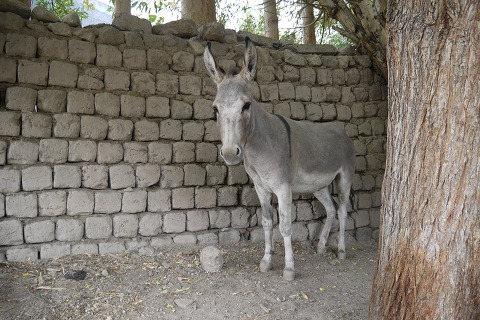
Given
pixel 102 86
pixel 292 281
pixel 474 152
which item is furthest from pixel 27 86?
pixel 474 152

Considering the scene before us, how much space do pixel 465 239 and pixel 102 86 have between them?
4.30 metres

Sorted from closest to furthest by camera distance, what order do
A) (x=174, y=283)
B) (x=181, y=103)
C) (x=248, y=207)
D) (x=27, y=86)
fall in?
(x=174, y=283) < (x=27, y=86) < (x=181, y=103) < (x=248, y=207)

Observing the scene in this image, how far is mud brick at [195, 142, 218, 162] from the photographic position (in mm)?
5055

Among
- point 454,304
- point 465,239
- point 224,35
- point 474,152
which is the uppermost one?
point 224,35

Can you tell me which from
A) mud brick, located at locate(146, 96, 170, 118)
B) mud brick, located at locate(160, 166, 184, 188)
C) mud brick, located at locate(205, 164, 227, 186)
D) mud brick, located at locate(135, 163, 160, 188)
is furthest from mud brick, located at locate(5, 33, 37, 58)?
mud brick, located at locate(205, 164, 227, 186)

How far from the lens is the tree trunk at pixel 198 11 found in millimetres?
6867

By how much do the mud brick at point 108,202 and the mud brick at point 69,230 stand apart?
0.27 m

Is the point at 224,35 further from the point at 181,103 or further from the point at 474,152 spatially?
the point at 474,152

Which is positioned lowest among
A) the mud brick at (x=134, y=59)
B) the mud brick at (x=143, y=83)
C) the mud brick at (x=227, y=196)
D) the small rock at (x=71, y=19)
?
the mud brick at (x=227, y=196)

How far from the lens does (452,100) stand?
2.38 metres

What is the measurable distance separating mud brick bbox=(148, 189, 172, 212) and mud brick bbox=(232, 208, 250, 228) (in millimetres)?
963

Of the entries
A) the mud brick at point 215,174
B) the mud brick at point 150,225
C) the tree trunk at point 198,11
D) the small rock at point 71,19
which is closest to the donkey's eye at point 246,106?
the mud brick at point 215,174

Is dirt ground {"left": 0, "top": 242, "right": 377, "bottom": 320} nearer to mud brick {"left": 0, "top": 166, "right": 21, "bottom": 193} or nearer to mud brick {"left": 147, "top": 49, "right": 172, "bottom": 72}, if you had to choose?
mud brick {"left": 0, "top": 166, "right": 21, "bottom": 193}

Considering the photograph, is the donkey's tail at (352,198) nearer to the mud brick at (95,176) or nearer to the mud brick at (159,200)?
the mud brick at (159,200)
